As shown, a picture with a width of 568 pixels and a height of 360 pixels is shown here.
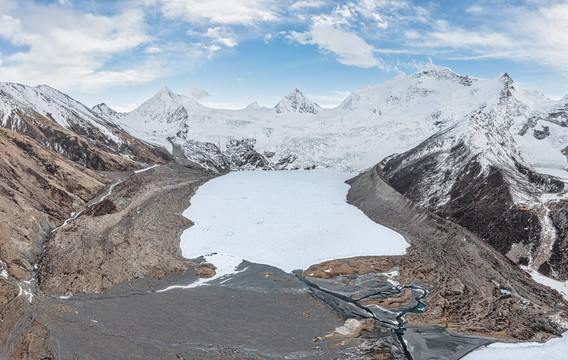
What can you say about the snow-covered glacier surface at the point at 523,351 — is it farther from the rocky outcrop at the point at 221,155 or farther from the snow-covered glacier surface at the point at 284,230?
the rocky outcrop at the point at 221,155

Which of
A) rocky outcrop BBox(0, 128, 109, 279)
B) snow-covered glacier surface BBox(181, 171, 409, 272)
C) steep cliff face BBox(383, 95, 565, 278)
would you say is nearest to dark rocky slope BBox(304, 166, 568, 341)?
snow-covered glacier surface BBox(181, 171, 409, 272)

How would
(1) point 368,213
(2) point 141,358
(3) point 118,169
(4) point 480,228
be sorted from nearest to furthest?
(2) point 141,358, (4) point 480,228, (1) point 368,213, (3) point 118,169

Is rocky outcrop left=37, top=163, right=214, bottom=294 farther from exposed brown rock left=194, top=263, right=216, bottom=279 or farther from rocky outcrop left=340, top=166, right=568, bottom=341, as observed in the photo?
rocky outcrop left=340, top=166, right=568, bottom=341

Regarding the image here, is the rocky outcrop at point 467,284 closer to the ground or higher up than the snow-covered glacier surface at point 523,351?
higher up

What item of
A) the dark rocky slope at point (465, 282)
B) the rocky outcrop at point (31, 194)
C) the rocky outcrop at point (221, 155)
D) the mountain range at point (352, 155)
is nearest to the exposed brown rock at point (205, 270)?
the mountain range at point (352, 155)

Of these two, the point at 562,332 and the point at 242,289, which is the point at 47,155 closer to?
the point at 242,289

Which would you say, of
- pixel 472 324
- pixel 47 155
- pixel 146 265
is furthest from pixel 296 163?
pixel 472 324
